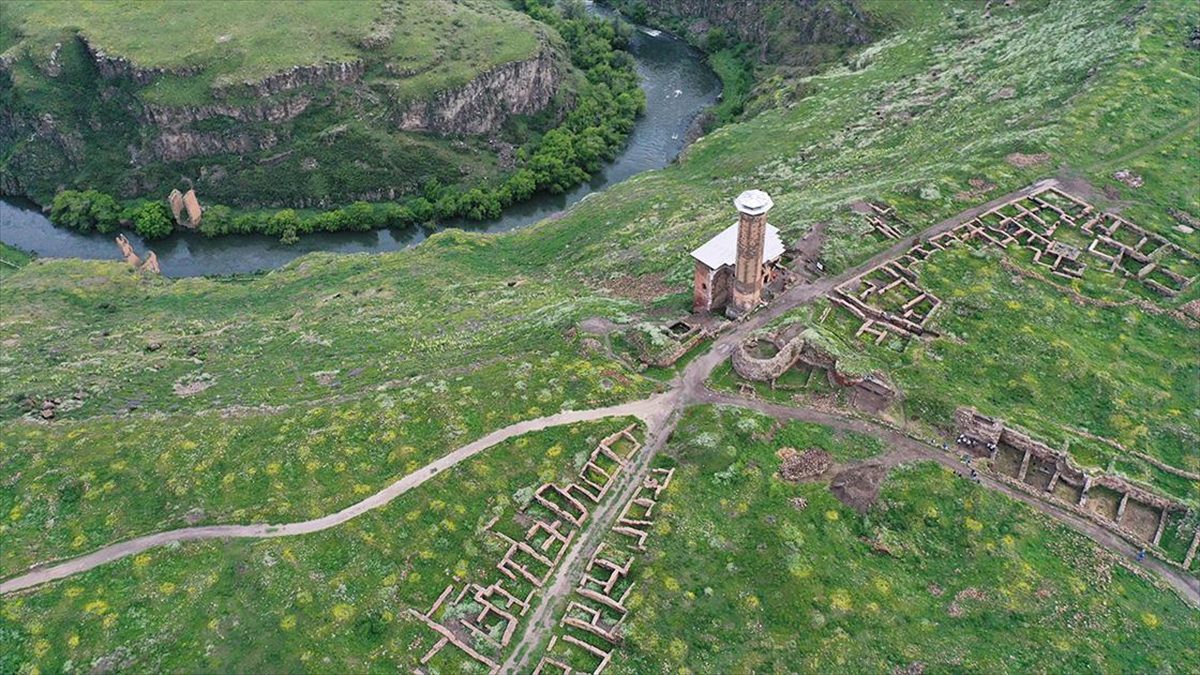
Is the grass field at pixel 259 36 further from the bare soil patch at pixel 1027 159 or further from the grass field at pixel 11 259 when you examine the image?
the bare soil patch at pixel 1027 159

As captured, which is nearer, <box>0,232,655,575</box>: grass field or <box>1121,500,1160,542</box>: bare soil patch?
<box>1121,500,1160,542</box>: bare soil patch

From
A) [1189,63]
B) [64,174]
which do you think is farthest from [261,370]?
[1189,63]

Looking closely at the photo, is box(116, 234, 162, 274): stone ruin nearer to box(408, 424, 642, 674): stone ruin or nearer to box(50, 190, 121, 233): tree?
box(50, 190, 121, 233): tree

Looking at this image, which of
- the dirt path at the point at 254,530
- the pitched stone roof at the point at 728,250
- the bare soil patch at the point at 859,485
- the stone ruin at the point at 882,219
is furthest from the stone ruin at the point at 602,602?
the stone ruin at the point at 882,219

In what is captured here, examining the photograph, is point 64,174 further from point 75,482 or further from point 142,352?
point 75,482

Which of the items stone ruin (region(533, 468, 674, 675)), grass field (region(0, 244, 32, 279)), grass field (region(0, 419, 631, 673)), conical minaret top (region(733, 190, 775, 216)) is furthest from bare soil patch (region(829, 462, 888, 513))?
grass field (region(0, 244, 32, 279))

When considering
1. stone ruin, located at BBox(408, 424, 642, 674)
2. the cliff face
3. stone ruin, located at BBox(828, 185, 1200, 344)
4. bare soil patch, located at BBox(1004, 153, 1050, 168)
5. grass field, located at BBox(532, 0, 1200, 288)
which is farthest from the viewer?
the cliff face

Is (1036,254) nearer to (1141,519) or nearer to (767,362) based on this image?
(1141,519)
